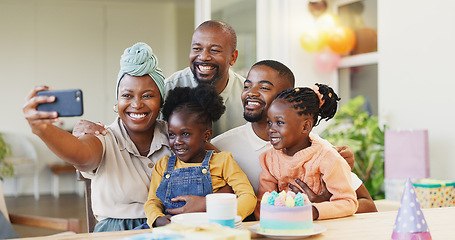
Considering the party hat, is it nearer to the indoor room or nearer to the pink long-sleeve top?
the indoor room

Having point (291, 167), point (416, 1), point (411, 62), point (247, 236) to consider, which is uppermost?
point (416, 1)

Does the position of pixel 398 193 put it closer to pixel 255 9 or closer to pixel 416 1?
pixel 416 1

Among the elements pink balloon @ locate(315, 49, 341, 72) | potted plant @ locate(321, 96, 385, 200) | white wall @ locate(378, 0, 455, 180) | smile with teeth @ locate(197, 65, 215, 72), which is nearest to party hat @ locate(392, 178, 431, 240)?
smile with teeth @ locate(197, 65, 215, 72)

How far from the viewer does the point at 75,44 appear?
8.70 meters

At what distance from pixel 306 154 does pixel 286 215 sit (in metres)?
0.36

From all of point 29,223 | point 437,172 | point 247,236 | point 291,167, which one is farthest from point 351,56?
point 247,236

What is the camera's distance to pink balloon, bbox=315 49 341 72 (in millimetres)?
5434

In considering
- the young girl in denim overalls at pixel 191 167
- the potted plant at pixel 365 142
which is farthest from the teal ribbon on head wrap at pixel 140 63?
the potted plant at pixel 365 142

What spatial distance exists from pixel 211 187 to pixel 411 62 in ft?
9.91

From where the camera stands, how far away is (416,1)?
4273 millimetres

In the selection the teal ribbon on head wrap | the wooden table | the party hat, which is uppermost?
the teal ribbon on head wrap

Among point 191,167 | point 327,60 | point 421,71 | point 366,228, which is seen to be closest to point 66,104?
point 191,167

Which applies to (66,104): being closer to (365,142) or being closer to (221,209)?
(221,209)

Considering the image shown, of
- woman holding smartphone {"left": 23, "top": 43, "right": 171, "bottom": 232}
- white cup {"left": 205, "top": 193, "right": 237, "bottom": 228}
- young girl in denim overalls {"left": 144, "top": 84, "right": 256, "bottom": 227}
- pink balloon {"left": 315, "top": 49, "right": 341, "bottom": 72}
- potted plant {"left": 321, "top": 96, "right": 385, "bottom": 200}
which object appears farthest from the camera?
pink balloon {"left": 315, "top": 49, "right": 341, "bottom": 72}
